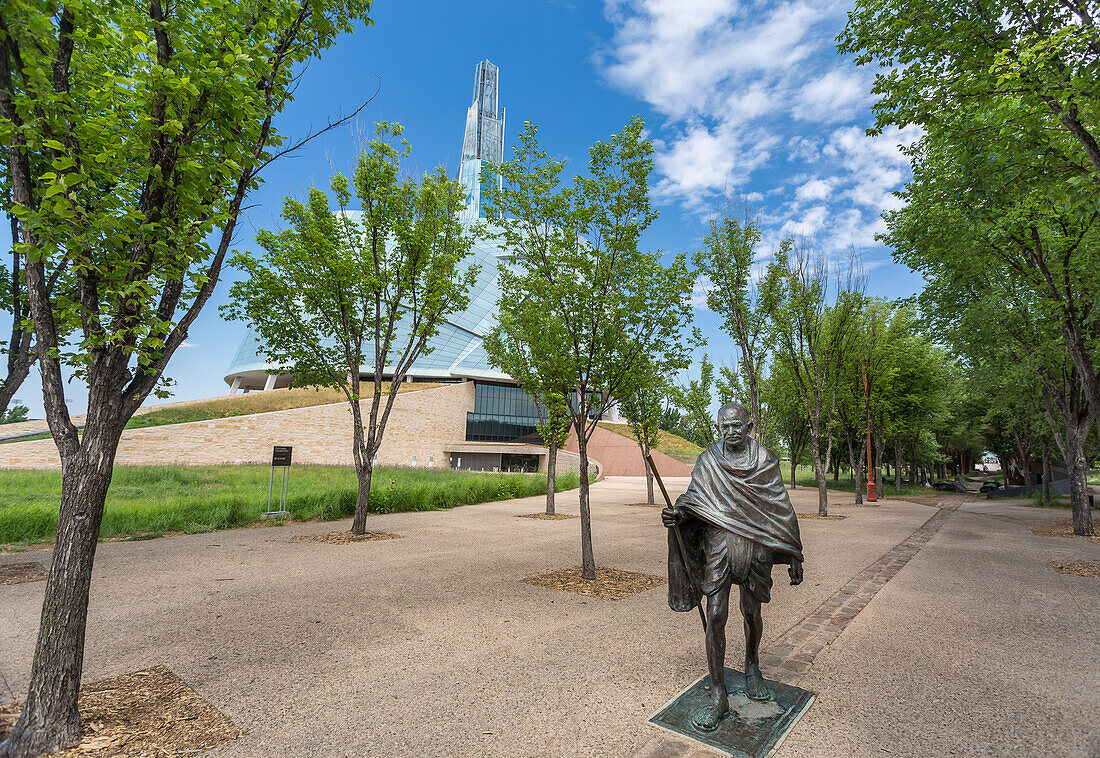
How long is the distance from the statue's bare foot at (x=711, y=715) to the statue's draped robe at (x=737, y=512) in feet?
1.86

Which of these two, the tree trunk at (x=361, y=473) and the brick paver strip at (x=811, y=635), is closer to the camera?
the brick paver strip at (x=811, y=635)

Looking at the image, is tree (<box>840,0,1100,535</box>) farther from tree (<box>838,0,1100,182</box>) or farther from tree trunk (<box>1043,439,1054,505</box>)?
tree trunk (<box>1043,439,1054,505</box>)

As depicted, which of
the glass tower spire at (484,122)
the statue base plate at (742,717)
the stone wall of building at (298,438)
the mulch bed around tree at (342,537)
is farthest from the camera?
the glass tower spire at (484,122)

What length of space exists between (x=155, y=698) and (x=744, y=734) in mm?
3806

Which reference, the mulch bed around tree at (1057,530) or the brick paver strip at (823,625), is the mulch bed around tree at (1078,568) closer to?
the brick paver strip at (823,625)

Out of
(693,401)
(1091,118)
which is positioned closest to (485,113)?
(693,401)

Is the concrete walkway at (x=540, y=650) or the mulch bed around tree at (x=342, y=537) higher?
the concrete walkway at (x=540, y=650)

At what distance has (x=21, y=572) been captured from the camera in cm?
698

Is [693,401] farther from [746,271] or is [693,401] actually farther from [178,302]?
[178,302]

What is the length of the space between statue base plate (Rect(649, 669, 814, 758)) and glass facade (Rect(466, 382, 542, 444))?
143 ft

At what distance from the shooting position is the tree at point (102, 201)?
2826 millimetres

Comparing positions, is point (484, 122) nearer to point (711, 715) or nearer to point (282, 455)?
point (282, 455)

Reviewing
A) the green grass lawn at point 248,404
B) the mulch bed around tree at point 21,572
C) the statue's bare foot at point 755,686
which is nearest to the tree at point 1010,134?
the statue's bare foot at point 755,686

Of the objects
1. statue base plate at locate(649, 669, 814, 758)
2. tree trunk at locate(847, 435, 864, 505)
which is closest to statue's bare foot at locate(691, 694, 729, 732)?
statue base plate at locate(649, 669, 814, 758)
